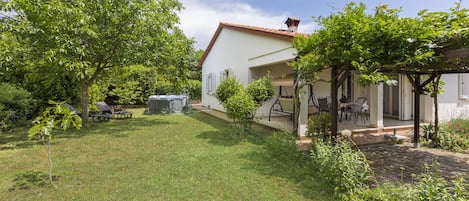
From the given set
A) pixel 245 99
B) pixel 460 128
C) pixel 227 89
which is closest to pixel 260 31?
pixel 227 89

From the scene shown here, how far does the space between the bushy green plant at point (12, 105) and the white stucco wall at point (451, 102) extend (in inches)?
648

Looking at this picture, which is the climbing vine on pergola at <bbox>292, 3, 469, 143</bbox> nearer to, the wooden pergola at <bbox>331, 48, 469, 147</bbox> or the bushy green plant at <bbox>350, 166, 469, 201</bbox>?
the wooden pergola at <bbox>331, 48, 469, 147</bbox>

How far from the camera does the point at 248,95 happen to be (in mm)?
7992

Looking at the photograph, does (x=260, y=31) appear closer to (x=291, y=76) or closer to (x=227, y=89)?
(x=291, y=76)

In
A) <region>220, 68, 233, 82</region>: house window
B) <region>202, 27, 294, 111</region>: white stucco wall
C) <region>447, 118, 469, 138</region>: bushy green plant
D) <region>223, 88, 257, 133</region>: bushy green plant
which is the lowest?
<region>447, 118, 469, 138</region>: bushy green plant

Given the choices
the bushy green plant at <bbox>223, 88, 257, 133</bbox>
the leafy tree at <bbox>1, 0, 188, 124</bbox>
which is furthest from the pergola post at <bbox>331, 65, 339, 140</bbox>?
the leafy tree at <bbox>1, 0, 188, 124</bbox>

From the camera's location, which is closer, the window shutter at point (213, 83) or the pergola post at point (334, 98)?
the pergola post at point (334, 98)

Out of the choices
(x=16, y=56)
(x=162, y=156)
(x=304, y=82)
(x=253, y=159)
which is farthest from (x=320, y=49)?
(x=16, y=56)

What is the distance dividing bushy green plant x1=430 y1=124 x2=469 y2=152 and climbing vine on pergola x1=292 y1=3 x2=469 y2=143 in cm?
250

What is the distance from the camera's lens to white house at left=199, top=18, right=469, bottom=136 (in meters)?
8.56

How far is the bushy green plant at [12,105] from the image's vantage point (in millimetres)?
9395

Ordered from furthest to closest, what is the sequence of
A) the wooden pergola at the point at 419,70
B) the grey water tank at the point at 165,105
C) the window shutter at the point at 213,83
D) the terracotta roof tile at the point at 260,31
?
the window shutter at the point at 213,83 → the grey water tank at the point at 165,105 → the terracotta roof tile at the point at 260,31 → the wooden pergola at the point at 419,70

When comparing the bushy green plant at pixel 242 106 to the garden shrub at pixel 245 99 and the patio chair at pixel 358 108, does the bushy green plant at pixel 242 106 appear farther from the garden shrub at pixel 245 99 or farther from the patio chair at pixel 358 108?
the patio chair at pixel 358 108

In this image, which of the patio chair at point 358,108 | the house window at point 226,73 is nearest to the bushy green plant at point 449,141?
the patio chair at point 358,108
